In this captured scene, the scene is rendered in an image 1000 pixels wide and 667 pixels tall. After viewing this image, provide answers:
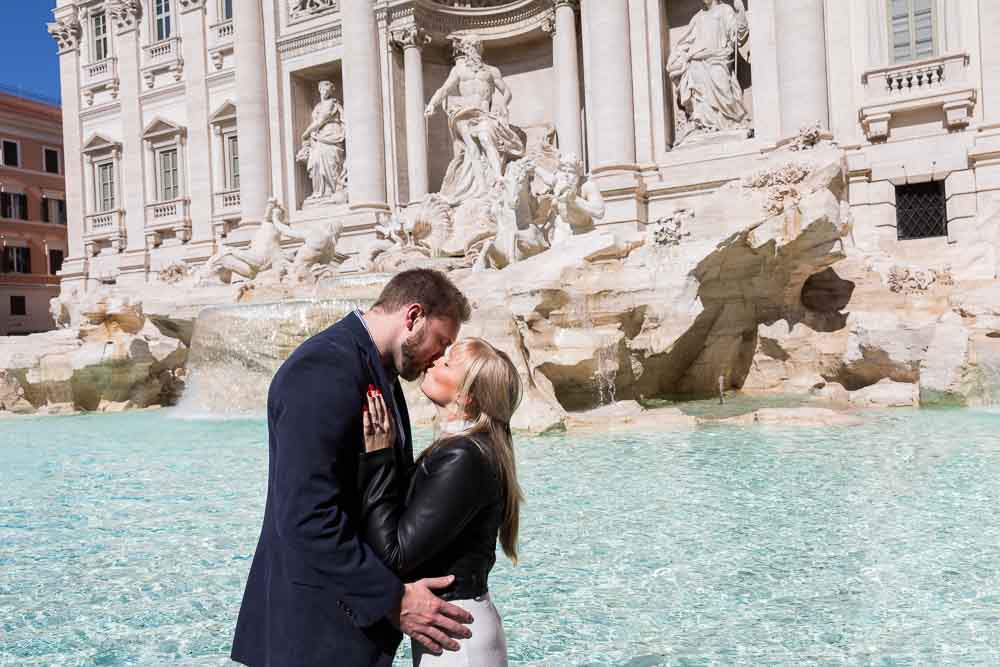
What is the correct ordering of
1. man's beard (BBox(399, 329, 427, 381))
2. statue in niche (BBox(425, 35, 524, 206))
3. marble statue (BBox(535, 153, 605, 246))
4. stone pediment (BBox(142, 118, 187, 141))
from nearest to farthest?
1. man's beard (BBox(399, 329, 427, 381))
2. marble statue (BBox(535, 153, 605, 246))
3. statue in niche (BBox(425, 35, 524, 206))
4. stone pediment (BBox(142, 118, 187, 141))

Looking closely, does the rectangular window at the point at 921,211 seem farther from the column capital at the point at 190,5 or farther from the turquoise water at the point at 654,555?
the column capital at the point at 190,5

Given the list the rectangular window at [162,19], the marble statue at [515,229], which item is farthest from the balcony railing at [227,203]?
the marble statue at [515,229]

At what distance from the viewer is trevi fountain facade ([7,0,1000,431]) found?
906 cm

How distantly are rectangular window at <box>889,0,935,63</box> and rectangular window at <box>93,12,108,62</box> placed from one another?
21282mm

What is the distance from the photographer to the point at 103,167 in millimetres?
24797

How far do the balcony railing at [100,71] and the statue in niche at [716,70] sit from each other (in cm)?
1724

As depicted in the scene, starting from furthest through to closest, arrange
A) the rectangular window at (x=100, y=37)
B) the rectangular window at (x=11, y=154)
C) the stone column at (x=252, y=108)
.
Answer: the rectangular window at (x=11, y=154) < the rectangular window at (x=100, y=37) < the stone column at (x=252, y=108)

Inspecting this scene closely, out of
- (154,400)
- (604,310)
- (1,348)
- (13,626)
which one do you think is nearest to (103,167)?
(1,348)

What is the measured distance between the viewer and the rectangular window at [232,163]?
21.8 m

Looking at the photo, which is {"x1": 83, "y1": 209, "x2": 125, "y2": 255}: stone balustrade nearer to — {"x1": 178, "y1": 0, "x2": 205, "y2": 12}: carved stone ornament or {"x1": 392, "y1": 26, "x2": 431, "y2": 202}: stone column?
{"x1": 178, "y1": 0, "x2": 205, "y2": 12}: carved stone ornament

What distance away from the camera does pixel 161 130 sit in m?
23.0

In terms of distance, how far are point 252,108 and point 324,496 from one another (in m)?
20.1

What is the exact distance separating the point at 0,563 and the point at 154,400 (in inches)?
364

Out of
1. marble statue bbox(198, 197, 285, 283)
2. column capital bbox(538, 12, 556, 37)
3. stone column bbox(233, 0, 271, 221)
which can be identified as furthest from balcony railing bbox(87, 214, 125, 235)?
column capital bbox(538, 12, 556, 37)
